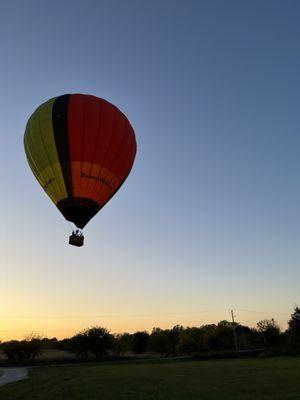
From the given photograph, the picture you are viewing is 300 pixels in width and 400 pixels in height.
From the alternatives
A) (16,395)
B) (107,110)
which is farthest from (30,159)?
(16,395)

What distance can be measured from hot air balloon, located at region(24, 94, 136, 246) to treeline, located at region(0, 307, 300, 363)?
6655cm

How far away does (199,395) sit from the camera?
69.9ft

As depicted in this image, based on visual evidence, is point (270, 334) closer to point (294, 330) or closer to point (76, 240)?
point (294, 330)

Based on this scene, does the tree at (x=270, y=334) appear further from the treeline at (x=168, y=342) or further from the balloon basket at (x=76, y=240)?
the balloon basket at (x=76, y=240)

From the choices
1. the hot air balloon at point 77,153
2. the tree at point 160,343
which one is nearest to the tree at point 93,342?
the tree at point 160,343

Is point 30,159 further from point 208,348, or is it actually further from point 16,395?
point 208,348

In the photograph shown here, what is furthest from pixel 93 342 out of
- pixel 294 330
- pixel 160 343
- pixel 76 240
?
pixel 76 240

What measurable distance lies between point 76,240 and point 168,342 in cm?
10264

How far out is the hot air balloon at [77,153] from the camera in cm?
2438

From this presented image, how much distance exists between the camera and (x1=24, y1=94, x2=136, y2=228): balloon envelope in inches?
960

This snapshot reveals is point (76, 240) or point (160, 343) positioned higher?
point (160, 343)

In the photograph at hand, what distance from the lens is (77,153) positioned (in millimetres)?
24375

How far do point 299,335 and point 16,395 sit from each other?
73134mm

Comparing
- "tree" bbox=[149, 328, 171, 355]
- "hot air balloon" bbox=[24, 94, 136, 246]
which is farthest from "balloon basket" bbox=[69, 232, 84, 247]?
"tree" bbox=[149, 328, 171, 355]
